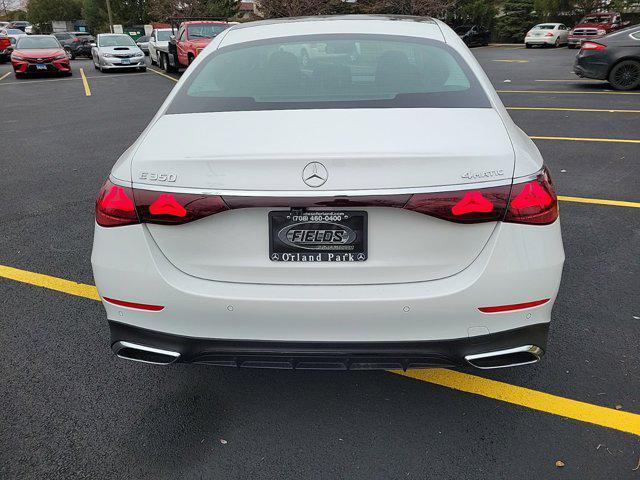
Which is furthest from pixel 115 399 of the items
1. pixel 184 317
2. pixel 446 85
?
pixel 446 85

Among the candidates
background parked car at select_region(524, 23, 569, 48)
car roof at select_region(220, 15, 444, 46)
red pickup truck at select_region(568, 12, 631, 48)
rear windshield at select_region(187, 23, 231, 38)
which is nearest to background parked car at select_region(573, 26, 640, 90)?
rear windshield at select_region(187, 23, 231, 38)

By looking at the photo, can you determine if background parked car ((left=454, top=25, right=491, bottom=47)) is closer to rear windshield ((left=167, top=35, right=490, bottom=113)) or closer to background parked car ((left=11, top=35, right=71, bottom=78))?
background parked car ((left=11, top=35, right=71, bottom=78))

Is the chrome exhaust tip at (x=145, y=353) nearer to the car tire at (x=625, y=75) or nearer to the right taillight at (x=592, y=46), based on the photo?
the right taillight at (x=592, y=46)

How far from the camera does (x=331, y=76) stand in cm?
303

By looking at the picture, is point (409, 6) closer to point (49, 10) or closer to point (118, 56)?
point (118, 56)

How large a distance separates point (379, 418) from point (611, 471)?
98 centimetres

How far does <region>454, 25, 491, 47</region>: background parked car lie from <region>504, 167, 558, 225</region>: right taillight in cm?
3621

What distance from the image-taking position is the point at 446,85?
113 inches

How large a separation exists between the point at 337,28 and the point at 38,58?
67.2 ft

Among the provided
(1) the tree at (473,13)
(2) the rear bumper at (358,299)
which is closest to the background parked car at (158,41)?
(2) the rear bumper at (358,299)

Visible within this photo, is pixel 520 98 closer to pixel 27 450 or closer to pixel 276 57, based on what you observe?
pixel 276 57

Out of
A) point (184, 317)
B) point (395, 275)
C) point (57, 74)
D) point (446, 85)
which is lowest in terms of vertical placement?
point (57, 74)

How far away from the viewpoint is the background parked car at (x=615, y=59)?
13.2m

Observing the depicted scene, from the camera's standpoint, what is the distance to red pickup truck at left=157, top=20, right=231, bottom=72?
18453mm
